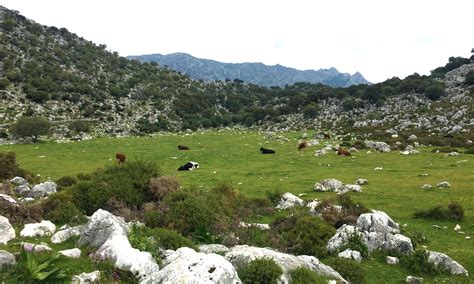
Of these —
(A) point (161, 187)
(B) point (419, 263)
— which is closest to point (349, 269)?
(B) point (419, 263)

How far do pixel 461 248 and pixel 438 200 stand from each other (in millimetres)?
7972

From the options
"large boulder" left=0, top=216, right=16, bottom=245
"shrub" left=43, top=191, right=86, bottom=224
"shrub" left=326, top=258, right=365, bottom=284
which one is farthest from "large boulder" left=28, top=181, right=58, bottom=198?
"shrub" left=326, top=258, right=365, bottom=284

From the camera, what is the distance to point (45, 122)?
66000 mm

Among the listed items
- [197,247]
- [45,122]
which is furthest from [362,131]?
[197,247]

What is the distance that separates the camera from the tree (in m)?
64.0

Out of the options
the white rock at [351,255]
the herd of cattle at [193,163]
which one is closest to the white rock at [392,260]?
the white rock at [351,255]

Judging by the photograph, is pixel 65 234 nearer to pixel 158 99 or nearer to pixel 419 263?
pixel 419 263

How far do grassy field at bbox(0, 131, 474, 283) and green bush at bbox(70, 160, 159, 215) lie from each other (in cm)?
139

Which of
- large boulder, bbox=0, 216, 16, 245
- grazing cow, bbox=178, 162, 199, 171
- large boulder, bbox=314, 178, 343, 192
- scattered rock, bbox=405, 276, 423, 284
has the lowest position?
grazing cow, bbox=178, 162, 199, 171

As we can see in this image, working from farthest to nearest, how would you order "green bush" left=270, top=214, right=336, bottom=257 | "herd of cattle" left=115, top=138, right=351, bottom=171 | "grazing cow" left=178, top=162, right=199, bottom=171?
1. "herd of cattle" left=115, top=138, right=351, bottom=171
2. "grazing cow" left=178, top=162, right=199, bottom=171
3. "green bush" left=270, top=214, right=336, bottom=257

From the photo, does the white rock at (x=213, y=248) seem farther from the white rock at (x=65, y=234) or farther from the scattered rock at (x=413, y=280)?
the scattered rock at (x=413, y=280)

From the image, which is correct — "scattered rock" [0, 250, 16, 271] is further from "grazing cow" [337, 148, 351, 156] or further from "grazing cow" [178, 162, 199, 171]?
"grazing cow" [337, 148, 351, 156]

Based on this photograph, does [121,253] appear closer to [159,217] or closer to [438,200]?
[159,217]

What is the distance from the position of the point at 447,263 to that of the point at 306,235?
4922mm
